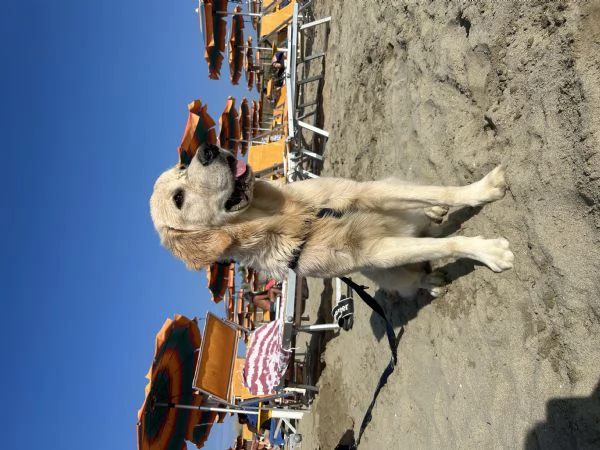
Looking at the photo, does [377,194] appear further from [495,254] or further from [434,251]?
[495,254]

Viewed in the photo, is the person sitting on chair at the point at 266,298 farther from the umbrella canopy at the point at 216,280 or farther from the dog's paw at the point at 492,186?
the dog's paw at the point at 492,186

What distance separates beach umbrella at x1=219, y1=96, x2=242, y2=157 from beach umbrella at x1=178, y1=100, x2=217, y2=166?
269cm

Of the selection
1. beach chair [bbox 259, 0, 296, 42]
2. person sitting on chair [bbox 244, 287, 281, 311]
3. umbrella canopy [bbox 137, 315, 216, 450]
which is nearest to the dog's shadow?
umbrella canopy [bbox 137, 315, 216, 450]

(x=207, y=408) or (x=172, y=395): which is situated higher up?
(x=172, y=395)

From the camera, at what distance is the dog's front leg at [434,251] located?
2.86 meters

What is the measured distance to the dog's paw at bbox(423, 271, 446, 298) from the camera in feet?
12.1

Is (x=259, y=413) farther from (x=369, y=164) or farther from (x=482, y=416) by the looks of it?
(x=482, y=416)

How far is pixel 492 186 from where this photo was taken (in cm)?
292

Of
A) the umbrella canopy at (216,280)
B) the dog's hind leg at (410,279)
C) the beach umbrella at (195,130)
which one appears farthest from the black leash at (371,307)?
the umbrella canopy at (216,280)

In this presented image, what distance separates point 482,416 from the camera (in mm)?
2936

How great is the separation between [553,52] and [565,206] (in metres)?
0.87

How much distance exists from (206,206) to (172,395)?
17.2 ft

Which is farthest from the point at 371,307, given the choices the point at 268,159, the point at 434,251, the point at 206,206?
the point at 268,159

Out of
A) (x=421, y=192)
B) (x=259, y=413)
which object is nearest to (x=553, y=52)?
(x=421, y=192)
